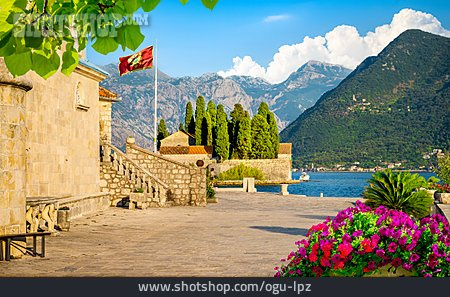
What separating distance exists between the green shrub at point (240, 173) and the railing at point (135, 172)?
57160 mm

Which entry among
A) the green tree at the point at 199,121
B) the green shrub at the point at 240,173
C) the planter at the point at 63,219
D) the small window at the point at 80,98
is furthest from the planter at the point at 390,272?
the green tree at the point at 199,121

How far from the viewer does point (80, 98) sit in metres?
20.3

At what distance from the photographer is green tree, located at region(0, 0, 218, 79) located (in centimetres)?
449

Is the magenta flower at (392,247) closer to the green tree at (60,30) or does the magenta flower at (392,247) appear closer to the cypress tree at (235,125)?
the green tree at (60,30)

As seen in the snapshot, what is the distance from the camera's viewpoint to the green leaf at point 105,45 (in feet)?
15.2

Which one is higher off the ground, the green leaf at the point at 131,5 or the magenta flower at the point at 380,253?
the green leaf at the point at 131,5

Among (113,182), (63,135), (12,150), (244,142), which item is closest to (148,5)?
(12,150)

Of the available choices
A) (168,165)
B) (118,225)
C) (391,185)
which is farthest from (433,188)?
(118,225)

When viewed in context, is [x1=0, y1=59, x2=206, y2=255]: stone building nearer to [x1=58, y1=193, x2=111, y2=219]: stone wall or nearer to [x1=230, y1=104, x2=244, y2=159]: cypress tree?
[x1=58, y1=193, x2=111, y2=219]: stone wall

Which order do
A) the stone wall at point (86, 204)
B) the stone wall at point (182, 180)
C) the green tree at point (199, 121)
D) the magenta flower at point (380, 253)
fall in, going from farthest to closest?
1. the green tree at point (199, 121)
2. the stone wall at point (182, 180)
3. the stone wall at point (86, 204)
4. the magenta flower at point (380, 253)

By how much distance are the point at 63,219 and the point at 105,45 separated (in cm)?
1162

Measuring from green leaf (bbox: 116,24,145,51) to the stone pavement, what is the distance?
5.12m

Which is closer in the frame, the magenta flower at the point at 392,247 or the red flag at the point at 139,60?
the magenta flower at the point at 392,247
